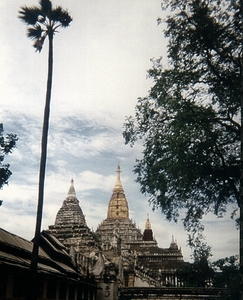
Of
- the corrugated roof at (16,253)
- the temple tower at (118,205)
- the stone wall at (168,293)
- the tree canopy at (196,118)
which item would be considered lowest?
the stone wall at (168,293)

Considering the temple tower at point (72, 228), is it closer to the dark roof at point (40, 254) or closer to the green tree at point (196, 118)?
the dark roof at point (40, 254)

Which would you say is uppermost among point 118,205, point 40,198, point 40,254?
point 118,205

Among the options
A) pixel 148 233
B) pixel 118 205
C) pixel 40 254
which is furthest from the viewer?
pixel 148 233

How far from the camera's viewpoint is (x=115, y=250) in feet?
122

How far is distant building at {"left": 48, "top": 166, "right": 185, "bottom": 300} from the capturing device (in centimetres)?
2831

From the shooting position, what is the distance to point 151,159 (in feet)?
57.9

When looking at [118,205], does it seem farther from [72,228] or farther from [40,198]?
[40,198]

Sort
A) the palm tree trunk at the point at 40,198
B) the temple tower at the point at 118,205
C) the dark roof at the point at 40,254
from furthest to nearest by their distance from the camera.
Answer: the temple tower at the point at 118,205 → the dark roof at the point at 40,254 → the palm tree trunk at the point at 40,198

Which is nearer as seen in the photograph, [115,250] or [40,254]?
[40,254]

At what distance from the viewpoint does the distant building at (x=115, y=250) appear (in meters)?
28.3

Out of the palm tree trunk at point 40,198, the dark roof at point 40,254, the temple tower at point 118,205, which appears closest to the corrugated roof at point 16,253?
the dark roof at point 40,254

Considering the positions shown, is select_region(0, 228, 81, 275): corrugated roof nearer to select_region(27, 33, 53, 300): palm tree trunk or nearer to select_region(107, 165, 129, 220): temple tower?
select_region(27, 33, 53, 300): palm tree trunk

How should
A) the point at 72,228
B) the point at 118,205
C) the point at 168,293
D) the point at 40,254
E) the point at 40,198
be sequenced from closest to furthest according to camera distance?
the point at 40,198, the point at 40,254, the point at 168,293, the point at 72,228, the point at 118,205

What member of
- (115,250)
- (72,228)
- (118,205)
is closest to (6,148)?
(115,250)
